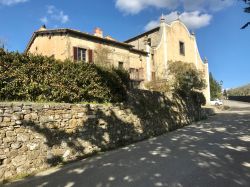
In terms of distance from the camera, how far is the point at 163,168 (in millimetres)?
8227

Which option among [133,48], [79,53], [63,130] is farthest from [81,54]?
[63,130]

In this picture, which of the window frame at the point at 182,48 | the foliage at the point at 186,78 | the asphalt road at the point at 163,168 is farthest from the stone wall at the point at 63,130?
the window frame at the point at 182,48

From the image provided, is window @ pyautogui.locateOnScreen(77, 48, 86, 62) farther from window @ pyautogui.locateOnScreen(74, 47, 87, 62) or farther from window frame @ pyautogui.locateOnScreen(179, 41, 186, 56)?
window frame @ pyautogui.locateOnScreen(179, 41, 186, 56)

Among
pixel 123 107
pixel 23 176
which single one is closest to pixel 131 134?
pixel 123 107

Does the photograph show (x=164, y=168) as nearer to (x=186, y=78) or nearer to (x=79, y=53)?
(x=79, y=53)

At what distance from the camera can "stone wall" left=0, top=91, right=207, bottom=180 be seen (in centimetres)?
903

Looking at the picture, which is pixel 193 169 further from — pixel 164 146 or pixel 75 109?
pixel 75 109

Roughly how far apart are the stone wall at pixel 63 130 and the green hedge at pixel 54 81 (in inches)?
28.0

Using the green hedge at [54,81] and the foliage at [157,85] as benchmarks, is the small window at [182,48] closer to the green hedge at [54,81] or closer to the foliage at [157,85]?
the foliage at [157,85]

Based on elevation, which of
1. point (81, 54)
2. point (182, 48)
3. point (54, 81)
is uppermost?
point (182, 48)

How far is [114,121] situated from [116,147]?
113cm

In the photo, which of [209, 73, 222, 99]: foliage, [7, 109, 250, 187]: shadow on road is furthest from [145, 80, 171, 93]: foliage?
[209, 73, 222, 99]: foliage

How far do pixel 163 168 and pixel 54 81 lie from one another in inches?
222

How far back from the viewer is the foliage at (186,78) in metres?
28.2
